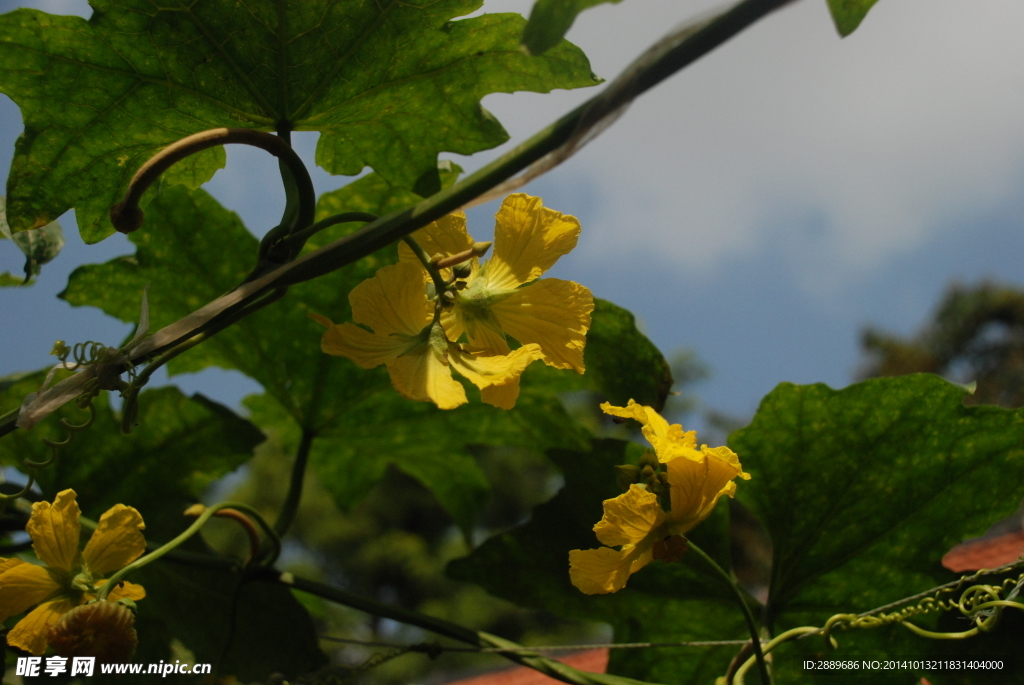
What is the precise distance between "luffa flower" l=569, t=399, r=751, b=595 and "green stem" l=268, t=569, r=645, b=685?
0.12 metres

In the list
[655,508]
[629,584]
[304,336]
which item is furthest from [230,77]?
[629,584]

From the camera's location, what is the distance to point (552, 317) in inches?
23.4

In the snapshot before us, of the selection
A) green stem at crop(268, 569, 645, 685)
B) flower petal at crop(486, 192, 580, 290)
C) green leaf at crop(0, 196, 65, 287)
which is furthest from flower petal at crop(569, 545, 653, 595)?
green leaf at crop(0, 196, 65, 287)

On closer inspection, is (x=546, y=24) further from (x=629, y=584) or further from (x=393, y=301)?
(x=629, y=584)

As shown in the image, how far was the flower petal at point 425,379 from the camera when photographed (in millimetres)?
490

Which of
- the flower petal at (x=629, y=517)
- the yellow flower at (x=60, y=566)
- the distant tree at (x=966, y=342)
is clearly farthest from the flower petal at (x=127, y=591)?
the distant tree at (x=966, y=342)

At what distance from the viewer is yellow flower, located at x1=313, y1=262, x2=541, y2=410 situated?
53cm

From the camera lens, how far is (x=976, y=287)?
17797 mm

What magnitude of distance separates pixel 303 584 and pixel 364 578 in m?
19.1

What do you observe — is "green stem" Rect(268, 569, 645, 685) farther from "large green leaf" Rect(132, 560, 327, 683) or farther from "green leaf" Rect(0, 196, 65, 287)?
"green leaf" Rect(0, 196, 65, 287)

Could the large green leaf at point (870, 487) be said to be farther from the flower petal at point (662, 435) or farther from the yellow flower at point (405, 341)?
the yellow flower at point (405, 341)

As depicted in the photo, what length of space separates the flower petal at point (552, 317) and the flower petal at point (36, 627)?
43cm

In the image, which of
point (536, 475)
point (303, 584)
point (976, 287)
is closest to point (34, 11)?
point (303, 584)

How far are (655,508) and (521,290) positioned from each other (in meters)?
0.20
